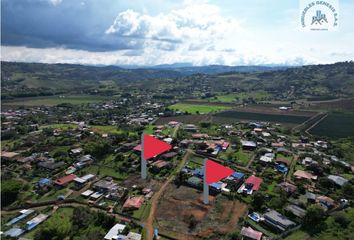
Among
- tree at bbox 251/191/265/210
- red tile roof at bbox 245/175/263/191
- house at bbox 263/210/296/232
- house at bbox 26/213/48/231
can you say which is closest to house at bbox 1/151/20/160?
house at bbox 26/213/48/231

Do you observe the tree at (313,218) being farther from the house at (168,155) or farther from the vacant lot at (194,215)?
the house at (168,155)

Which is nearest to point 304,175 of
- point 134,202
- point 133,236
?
point 134,202

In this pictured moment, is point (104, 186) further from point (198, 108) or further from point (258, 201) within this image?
point (198, 108)

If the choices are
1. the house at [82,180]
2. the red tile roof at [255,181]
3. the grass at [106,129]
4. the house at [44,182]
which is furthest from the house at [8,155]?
the red tile roof at [255,181]

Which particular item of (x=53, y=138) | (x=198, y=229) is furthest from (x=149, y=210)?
(x=53, y=138)

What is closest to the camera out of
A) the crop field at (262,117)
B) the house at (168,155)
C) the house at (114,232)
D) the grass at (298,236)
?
the house at (114,232)

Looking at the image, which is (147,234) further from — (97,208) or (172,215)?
(97,208)
